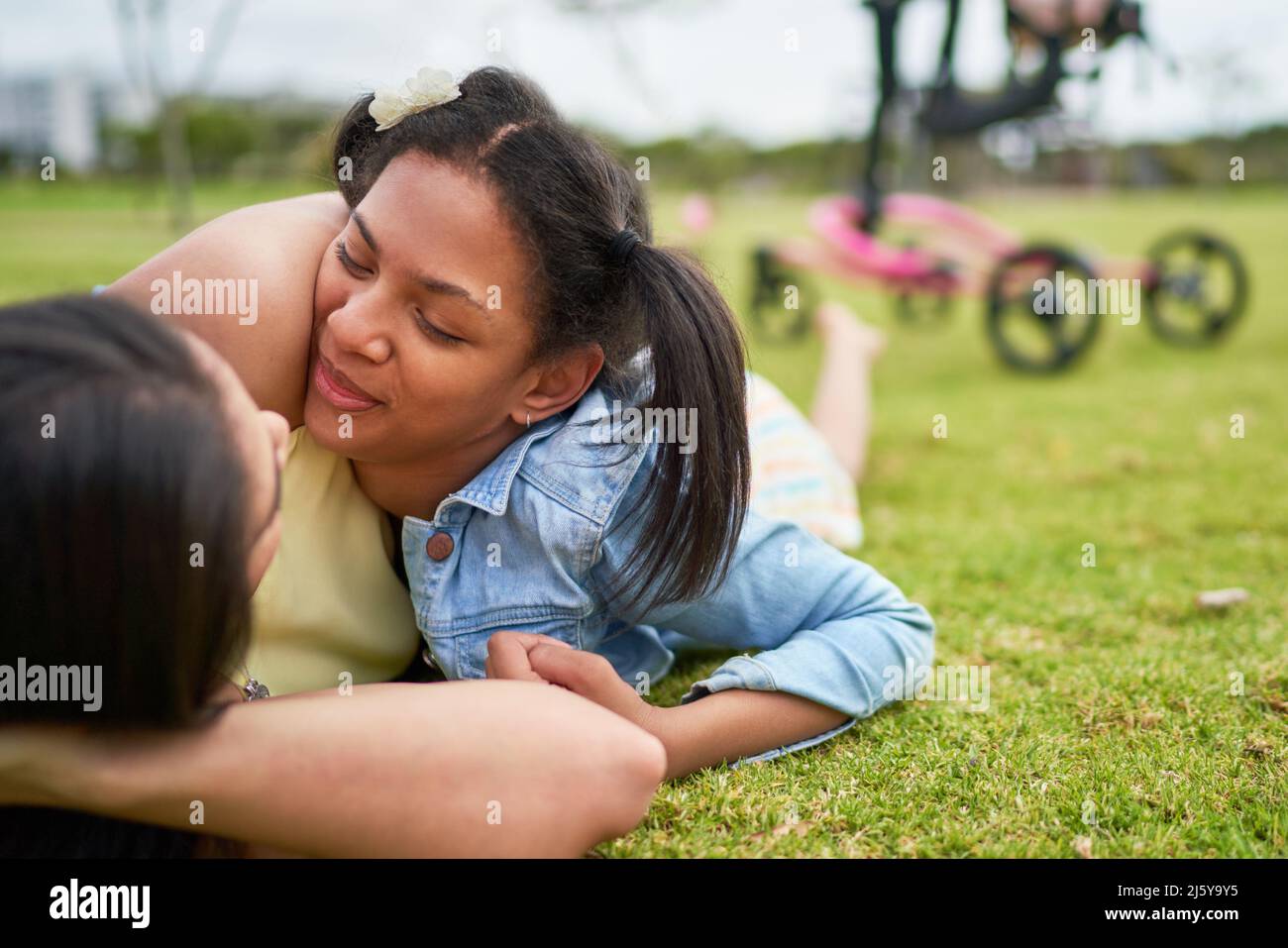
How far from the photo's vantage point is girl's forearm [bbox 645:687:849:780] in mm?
1538

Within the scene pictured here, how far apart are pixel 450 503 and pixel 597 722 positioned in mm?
459

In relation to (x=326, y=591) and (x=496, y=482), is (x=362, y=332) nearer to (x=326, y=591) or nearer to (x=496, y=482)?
(x=496, y=482)

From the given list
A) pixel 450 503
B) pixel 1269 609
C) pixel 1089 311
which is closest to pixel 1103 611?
pixel 1269 609

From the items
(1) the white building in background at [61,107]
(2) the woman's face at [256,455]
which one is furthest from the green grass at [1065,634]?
(1) the white building in background at [61,107]

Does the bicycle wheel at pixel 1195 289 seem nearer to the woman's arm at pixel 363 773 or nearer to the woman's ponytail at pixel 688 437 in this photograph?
the woman's ponytail at pixel 688 437

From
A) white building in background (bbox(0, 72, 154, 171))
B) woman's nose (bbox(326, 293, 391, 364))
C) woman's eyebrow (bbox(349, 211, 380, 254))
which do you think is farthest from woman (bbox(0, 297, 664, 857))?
white building in background (bbox(0, 72, 154, 171))

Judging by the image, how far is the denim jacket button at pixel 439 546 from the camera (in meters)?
1.63

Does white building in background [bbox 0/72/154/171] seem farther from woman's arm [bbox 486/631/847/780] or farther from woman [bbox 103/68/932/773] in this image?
woman's arm [bbox 486/631/847/780]

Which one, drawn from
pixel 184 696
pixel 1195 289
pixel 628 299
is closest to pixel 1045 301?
pixel 1195 289

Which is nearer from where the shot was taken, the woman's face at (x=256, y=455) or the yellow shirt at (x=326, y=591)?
the woman's face at (x=256, y=455)

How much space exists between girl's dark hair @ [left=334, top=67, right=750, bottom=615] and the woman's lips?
24 centimetres

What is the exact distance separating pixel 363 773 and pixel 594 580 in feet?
1.73

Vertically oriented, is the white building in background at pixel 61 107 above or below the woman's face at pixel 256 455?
above

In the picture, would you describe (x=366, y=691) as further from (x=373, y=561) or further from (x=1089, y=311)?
(x=1089, y=311)
